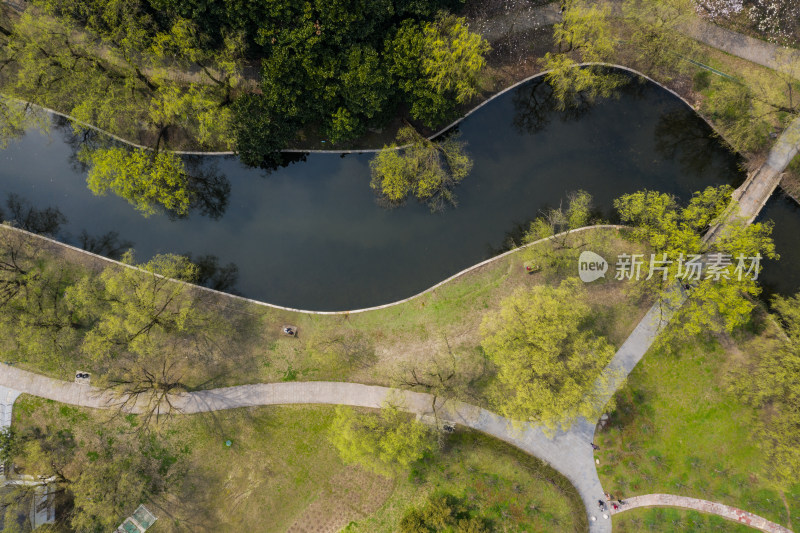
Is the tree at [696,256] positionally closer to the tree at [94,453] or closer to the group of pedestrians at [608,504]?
the group of pedestrians at [608,504]

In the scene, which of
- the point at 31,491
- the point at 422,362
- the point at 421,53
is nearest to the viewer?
the point at 421,53

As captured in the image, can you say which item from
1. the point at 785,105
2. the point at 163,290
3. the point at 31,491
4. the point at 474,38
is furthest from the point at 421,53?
the point at 31,491

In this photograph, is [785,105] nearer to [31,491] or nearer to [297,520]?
[297,520]

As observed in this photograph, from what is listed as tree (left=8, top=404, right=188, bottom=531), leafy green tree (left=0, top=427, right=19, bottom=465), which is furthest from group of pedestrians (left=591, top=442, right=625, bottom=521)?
leafy green tree (left=0, top=427, right=19, bottom=465)

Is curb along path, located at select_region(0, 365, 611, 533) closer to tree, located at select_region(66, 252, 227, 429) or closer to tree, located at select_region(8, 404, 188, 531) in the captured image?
tree, located at select_region(66, 252, 227, 429)

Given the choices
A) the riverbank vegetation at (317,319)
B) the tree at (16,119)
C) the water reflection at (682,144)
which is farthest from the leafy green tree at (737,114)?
the tree at (16,119)

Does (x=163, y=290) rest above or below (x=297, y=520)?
above

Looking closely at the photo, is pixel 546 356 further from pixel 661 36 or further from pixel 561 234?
pixel 661 36
